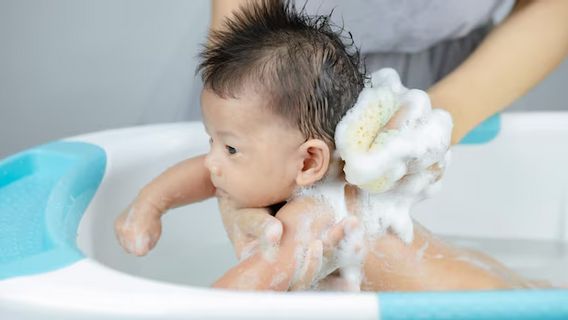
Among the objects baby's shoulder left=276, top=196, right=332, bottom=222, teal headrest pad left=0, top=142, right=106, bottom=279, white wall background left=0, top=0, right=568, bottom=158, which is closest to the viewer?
teal headrest pad left=0, top=142, right=106, bottom=279

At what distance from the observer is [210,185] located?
1.08 metres

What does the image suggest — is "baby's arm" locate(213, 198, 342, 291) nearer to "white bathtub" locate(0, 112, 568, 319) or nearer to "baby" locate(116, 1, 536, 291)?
"baby" locate(116, 1, 536, 291)

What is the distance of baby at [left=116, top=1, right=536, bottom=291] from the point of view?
35.4 inches

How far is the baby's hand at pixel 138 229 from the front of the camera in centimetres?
98

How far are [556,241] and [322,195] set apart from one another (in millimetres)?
489

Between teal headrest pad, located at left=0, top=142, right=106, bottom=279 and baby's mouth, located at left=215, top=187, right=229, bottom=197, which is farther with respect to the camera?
baby's mouth, located at left=215, top=187, right=229, bottom=197

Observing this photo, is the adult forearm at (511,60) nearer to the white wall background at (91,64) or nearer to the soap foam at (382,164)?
the soap foam at (382,164)

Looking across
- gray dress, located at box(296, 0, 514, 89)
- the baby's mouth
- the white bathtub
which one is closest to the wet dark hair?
the baby's mouth

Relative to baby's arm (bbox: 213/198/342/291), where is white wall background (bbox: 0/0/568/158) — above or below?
below

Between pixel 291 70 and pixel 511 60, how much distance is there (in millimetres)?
470

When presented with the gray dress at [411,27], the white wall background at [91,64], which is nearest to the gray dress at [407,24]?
the gray dress at [411,27]

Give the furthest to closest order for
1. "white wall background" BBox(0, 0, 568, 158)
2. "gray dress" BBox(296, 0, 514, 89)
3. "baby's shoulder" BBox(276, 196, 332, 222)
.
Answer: "white wall background" BBox(0, 0, 568, 158), "gray dress" BBox(296, 0, 514, 89), "baby's shoulder" BBox(276, 196, 332, 222)

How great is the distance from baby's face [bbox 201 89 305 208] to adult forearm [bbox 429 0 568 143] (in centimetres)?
34

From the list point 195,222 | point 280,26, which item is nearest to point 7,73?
A: point 195,222
